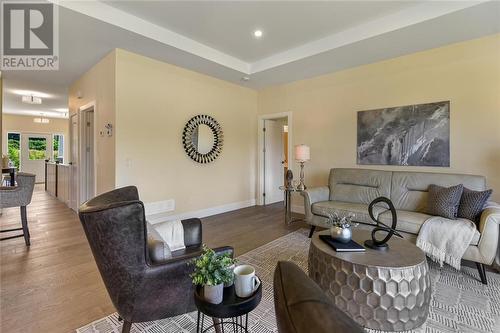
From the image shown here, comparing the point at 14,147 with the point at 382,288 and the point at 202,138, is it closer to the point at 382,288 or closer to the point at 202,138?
the point at 202,138

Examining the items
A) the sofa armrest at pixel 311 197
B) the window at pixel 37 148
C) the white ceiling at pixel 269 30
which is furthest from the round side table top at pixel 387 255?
the window at pixel 37 148

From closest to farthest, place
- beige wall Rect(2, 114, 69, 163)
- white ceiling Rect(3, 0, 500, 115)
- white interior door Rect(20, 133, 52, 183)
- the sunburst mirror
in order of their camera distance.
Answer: white ceiling Rect(3, 0, 500, 115), the sunburst mirror, beige wall Rect(2, 114, 69, 163), white interior door Rect(20, 133, 52, 183)

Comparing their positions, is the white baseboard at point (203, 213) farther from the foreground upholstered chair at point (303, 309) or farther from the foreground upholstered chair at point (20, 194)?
the foreground upholstered chair at point (303, 309)

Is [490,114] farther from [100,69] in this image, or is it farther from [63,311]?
[100,69]

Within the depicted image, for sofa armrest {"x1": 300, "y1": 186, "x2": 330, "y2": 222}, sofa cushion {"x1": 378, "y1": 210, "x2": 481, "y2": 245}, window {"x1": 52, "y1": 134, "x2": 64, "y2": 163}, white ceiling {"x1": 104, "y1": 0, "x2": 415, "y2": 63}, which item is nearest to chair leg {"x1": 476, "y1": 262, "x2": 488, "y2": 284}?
sofa cushion {"x1": 378, "y1": 210, "x2": 481, "y2": 245}

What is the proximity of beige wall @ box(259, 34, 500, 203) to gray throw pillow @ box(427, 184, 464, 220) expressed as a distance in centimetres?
79

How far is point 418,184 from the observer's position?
128 inches

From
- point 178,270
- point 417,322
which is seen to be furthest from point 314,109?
point 178,270

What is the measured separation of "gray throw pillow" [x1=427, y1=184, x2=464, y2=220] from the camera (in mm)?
2688

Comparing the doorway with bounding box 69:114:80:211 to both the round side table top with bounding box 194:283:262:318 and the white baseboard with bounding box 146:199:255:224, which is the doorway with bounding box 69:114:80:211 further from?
the round side table top with bounding box 194:283:262:318

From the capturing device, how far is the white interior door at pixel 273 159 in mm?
5945

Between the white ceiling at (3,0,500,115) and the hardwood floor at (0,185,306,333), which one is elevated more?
the white ceiling at (3,0,500,115)

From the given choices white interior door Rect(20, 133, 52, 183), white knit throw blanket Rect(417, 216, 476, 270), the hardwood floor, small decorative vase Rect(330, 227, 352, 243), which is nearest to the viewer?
the hardwood floor


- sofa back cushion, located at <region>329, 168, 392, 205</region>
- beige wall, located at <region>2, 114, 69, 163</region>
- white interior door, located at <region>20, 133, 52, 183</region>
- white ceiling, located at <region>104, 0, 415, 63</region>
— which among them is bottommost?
sofa back cushion, located at <region>329, 168, 392, 205</region>
